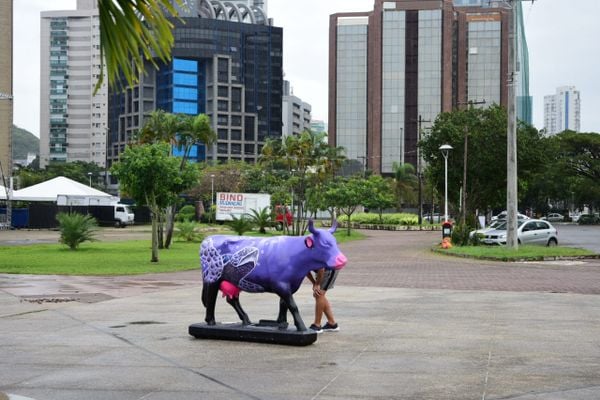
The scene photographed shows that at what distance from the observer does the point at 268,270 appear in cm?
964

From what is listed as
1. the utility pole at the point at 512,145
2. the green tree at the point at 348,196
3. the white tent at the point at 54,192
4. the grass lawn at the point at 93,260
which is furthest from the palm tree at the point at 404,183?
the utility pole at the point at 512,145

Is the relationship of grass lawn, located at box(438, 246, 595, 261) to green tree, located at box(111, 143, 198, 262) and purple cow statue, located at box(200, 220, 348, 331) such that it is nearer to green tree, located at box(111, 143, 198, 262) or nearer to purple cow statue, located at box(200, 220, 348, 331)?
green tree, located at box(111, 143, 198, 262)

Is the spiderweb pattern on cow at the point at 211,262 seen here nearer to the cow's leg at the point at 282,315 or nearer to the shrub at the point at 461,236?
the cow's leg at the point at 282,315

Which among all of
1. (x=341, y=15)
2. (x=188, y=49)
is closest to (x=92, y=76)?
(x=188, y=49)

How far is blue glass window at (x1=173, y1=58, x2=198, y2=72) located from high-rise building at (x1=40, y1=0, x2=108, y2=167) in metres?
29.5

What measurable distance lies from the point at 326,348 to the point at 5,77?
3732 inches

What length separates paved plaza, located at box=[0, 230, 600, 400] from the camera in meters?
7.08

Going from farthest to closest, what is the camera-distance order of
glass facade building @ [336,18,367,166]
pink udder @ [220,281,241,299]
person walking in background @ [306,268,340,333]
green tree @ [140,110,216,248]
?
glass facade building @ [336,18,367,166]
green tree @ [140,110,216,248]
person walking in background @ [306,268,340,333]
pink udder @ [220,281,241,299]

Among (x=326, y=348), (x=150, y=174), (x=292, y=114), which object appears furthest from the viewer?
(x=292, y=114)

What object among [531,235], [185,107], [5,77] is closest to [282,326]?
[531,235]

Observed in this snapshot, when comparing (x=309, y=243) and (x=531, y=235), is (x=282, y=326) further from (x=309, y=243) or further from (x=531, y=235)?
Answer: (x=531, y=235)

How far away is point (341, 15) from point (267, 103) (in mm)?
29083

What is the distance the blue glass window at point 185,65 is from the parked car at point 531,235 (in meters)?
117

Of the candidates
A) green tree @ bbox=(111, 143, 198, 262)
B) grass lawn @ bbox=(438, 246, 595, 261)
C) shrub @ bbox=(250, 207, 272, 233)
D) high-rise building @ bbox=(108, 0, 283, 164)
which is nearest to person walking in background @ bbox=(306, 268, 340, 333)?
green tree @ bbox=(111, 143, 198, 262)
